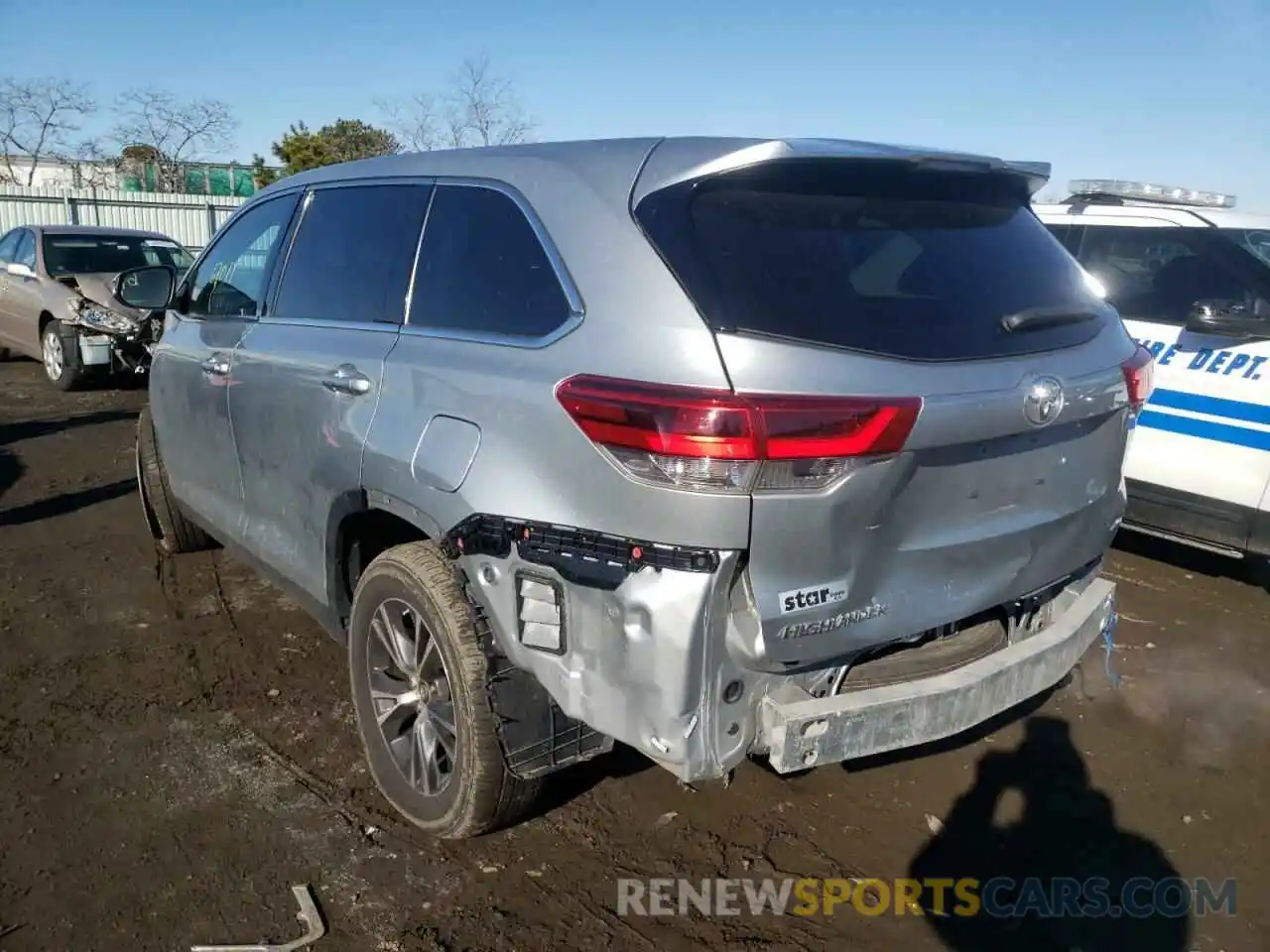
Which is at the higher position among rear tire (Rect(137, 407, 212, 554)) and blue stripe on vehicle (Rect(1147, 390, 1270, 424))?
blue stripe on vehicle (Rect(1147, 390, 1270, 424))

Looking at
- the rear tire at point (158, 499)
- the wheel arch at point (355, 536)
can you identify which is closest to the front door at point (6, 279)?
the rear tire at point (158, 499)

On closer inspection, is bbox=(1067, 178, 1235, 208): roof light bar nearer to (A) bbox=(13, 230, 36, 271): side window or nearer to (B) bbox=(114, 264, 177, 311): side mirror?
(B) bbox=(114, 264, 177, 311): side mirror

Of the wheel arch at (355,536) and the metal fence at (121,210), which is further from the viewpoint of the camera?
the metal fence at (121,210)

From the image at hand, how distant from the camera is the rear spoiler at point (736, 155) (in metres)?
2.30

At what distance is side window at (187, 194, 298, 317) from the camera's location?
383 cm

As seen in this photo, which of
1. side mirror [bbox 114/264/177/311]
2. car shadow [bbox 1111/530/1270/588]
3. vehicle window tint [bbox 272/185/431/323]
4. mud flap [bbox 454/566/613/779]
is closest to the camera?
mud flap [bbox 454/566/613/779]

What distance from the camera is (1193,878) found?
2852 mm

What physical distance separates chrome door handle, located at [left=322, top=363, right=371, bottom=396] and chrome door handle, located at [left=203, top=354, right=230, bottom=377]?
0.95m

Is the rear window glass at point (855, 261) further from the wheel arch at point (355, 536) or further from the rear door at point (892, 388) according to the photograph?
the wheel arch at point (355, 536)

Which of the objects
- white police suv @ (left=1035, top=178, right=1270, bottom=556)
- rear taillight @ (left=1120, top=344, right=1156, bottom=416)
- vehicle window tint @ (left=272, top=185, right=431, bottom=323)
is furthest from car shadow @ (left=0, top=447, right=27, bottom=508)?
white police suv @ (left=1035, top=178, right=1270, bottom=556)

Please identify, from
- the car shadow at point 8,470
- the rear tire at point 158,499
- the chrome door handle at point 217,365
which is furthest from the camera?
the car shadow at point 8,470

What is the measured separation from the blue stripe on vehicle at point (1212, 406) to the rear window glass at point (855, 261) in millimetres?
2689

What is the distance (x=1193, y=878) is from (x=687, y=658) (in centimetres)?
185

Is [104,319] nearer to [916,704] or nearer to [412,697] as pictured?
[412,697]
